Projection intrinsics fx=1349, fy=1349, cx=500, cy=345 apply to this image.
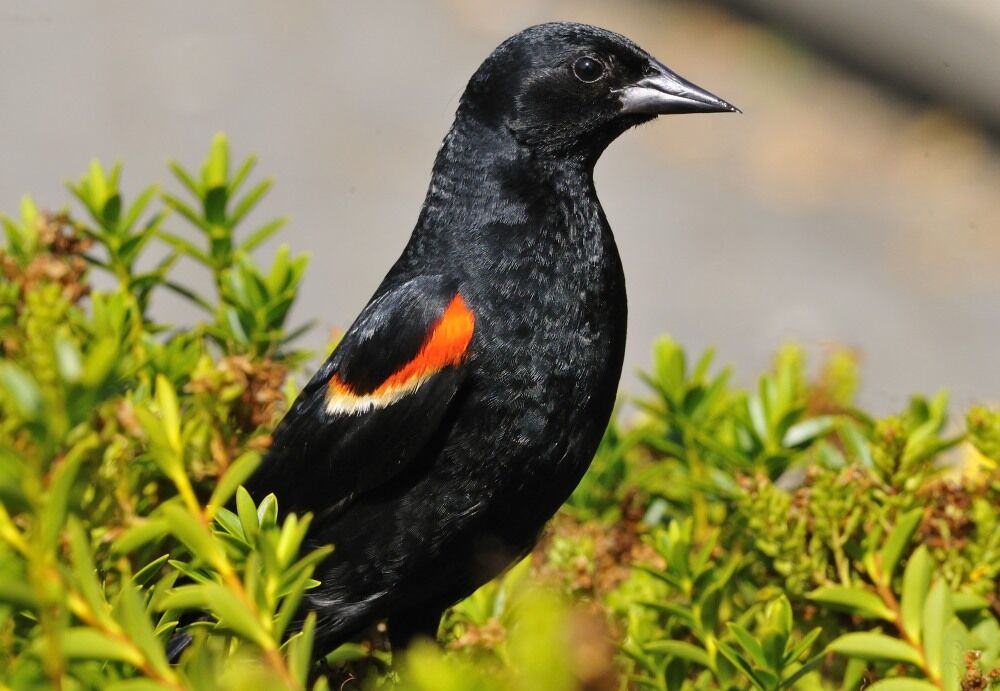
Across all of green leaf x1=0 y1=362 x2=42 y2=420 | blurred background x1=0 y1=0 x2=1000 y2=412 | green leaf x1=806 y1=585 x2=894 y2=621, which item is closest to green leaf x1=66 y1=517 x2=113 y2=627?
green leaf x1=0 y1=362 x2=42 y2=420

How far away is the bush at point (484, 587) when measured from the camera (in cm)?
108

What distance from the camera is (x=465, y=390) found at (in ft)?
6.79

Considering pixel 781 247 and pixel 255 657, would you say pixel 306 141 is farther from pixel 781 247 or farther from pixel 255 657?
pixel 255 657

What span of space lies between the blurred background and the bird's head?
2533 millimetres

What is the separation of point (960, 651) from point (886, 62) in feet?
15.7

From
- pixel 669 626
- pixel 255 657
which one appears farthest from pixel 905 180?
pixel 255 657

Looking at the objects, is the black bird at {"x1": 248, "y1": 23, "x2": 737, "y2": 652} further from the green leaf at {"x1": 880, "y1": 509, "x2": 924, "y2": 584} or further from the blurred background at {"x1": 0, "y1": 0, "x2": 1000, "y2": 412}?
the blurred background at {"x1": 0, "y1": 0, "x2": 1000, "y2": 412}

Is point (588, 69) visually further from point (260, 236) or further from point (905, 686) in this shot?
point (905, 686)

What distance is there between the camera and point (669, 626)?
2096 mm

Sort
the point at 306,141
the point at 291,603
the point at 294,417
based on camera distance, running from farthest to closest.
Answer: the point at 306,141
the point at 294,417
the point at 291,603

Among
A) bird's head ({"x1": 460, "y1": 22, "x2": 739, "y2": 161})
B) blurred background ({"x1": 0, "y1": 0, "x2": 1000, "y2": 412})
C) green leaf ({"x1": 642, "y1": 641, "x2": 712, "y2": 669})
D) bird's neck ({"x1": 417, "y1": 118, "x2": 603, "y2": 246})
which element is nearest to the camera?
green leaf ({"x1": 642, "y1": 641, "x2": 712, "y2": 669})

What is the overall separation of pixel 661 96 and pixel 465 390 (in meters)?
0.71

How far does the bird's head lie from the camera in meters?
2.36

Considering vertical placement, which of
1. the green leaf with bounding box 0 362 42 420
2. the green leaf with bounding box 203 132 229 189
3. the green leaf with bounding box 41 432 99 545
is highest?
the green leaf with bounding box 203 132 229 189
